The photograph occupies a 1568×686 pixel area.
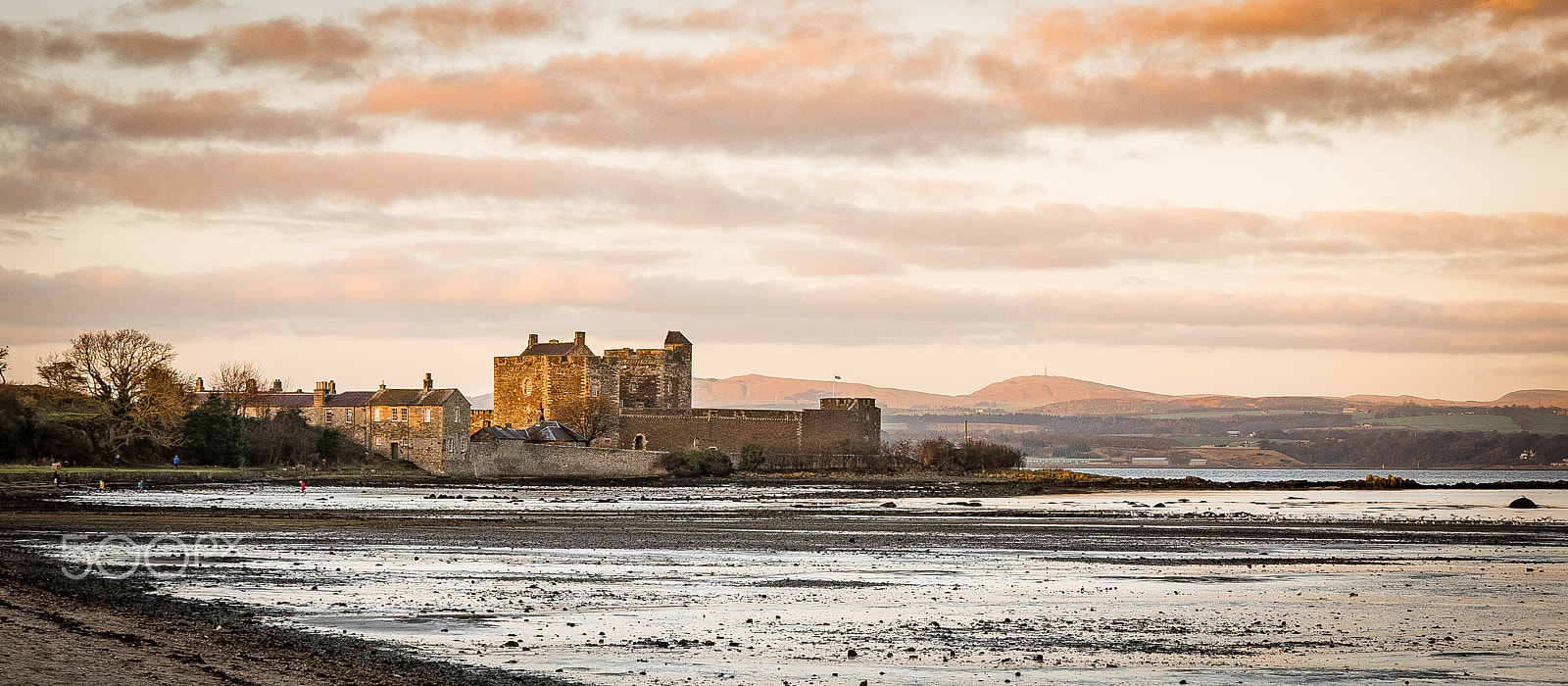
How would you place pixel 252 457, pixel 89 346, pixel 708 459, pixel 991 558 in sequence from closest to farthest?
pixel 991 558 < pixel 89 346 < pixel 252 457 < pixel 708 459

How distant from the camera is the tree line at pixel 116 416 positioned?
52.6m

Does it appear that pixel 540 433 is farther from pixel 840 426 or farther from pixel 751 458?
pixel 840 426

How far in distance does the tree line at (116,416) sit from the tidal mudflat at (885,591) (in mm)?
25127

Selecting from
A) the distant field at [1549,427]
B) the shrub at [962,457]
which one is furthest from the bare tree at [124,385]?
the distant field at [1549,427]

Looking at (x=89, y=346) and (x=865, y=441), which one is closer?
(x=89, y=346)

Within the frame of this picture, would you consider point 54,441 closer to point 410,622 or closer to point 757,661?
point 410,622

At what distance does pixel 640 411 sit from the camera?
77.4m

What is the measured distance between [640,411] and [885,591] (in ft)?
204

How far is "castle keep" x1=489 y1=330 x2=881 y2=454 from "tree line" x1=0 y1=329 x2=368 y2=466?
16.4 m

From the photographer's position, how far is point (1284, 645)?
11.9 m

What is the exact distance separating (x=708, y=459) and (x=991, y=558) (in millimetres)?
53278

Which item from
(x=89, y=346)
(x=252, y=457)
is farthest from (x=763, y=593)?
(x=252, y=457)

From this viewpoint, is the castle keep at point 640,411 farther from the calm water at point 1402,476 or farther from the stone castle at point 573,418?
the calm water at point 1402,476

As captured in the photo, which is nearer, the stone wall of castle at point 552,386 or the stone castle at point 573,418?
the stone castle at point 573,418
